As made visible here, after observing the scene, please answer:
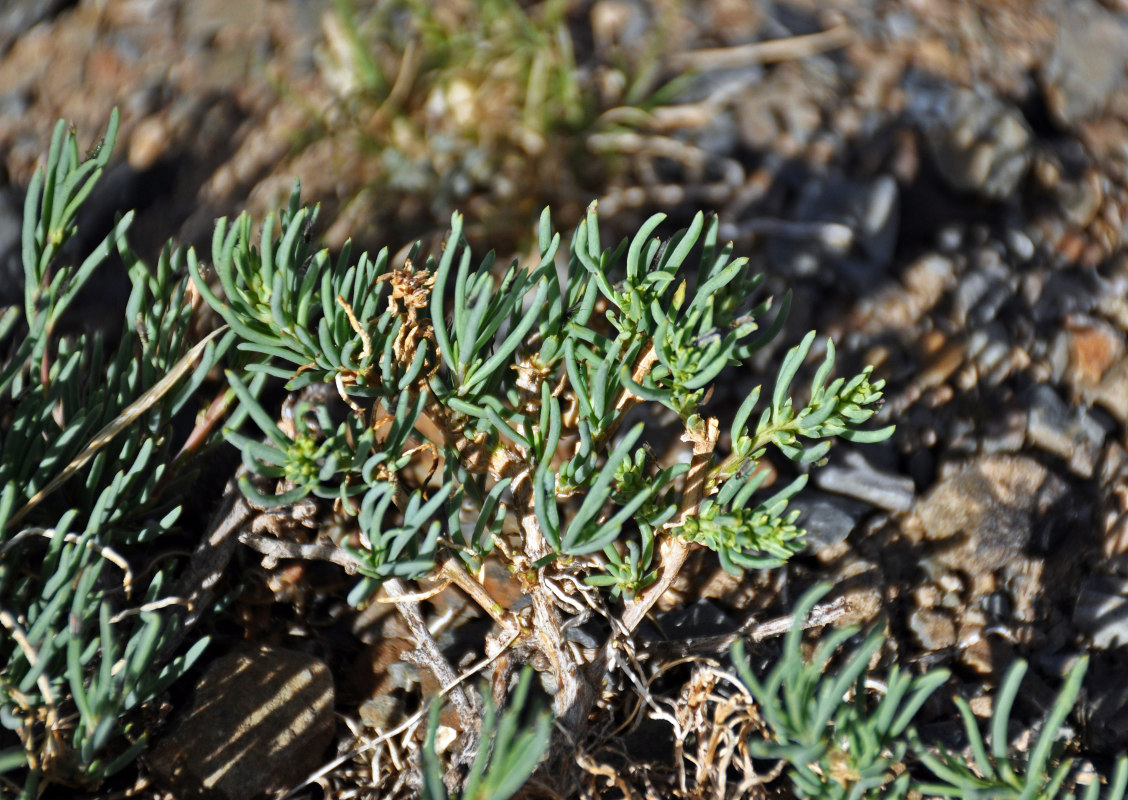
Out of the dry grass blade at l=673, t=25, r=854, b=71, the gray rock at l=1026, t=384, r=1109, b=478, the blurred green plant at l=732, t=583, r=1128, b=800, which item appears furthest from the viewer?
the dry grass blade at l=673, t=25, r=854, b=71

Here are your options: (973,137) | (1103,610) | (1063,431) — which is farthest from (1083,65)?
(1103,610)

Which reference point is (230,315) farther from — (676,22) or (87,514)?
(676,22)

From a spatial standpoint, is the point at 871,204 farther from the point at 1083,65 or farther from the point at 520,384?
the point at 520,384

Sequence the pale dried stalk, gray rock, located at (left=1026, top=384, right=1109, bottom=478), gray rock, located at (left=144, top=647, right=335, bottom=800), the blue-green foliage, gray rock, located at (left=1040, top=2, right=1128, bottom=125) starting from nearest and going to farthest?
the blue-green foliage → the pale dried stalk → gray rock, located at (left=144, top=647, right=335, bottom=800) → gray rock, located at (left=1026, top=384, right=1109, bottom=478) → gray rock, located at (left=1040, top=2, right=1128, bottom=125)

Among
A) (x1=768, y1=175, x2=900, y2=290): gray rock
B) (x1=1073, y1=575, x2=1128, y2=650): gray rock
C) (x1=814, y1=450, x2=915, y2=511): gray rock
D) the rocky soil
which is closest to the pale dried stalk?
the rocky soil

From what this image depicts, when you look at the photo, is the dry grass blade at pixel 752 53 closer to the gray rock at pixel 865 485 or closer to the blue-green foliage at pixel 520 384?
the gray rock at pixel 865 485

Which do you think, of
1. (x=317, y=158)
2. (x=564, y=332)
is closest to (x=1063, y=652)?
(x=564, y=332)

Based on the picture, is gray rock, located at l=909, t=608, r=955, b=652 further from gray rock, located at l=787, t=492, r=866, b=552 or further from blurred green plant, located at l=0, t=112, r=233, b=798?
blurred green plant, located at l=0, t=112, r=233, b=798
